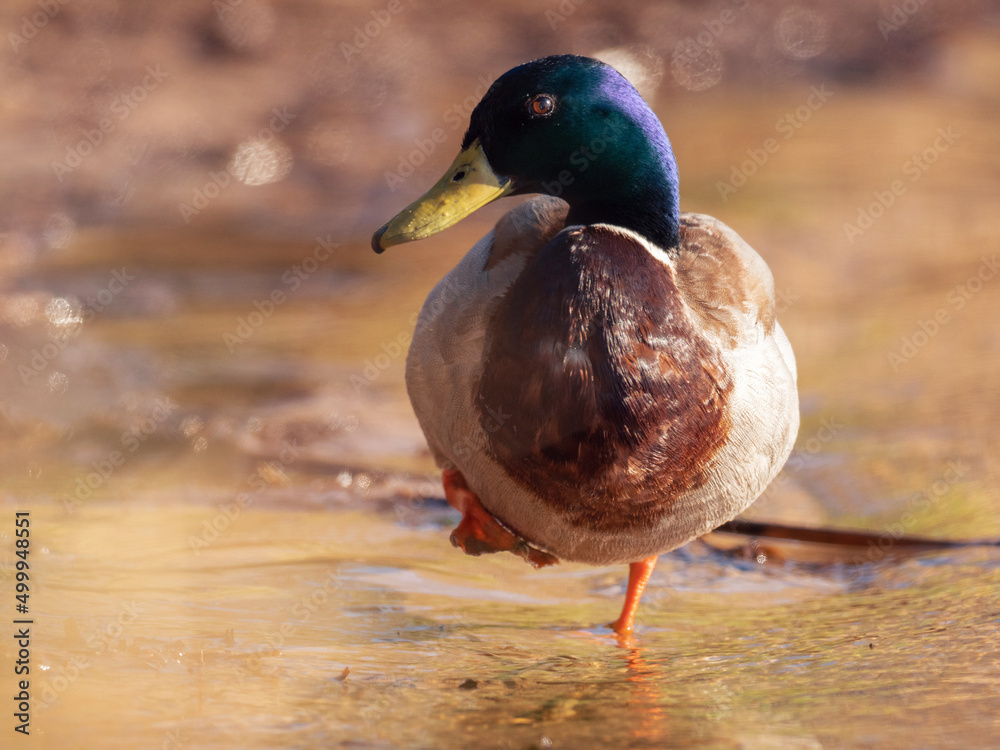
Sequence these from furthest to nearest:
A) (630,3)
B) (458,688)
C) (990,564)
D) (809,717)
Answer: (630,3) < (990,564) < (458,688) < (809,717)

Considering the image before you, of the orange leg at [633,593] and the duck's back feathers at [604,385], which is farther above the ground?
the duck's back feathers at [604,385]

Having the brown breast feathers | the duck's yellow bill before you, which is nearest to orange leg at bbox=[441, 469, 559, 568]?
the brown breast feathers

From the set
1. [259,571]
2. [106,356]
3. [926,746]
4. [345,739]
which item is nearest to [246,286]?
[106,356]

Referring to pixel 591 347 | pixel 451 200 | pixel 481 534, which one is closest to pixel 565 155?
pixel 451 200

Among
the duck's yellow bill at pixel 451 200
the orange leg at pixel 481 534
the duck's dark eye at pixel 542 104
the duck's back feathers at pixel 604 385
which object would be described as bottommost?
the orange leg at pixel 481 534

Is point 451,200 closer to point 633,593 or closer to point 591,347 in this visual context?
point 591,347

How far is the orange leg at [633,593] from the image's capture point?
11.1 ft

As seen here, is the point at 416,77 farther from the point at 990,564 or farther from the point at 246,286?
the point at 990,564

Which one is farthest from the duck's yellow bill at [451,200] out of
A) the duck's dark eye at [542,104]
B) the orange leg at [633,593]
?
the orange leg at [633,593]

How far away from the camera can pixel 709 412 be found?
9.29ft

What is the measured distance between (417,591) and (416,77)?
6894 millimetres

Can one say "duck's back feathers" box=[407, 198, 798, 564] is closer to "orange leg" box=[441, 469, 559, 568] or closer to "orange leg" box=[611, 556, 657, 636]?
"orange leg" box=[441, 469, 559, 568]

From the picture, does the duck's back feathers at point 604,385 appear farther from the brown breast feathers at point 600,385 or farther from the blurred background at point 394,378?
the blurred background at point 394,378

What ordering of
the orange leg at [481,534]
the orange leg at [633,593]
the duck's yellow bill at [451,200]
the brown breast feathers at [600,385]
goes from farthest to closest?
the orange leg at [633,593] < the orange leg at [481,534] < the duck's yellow bill at [451,200] < the brown breast feathers at [600,385]
